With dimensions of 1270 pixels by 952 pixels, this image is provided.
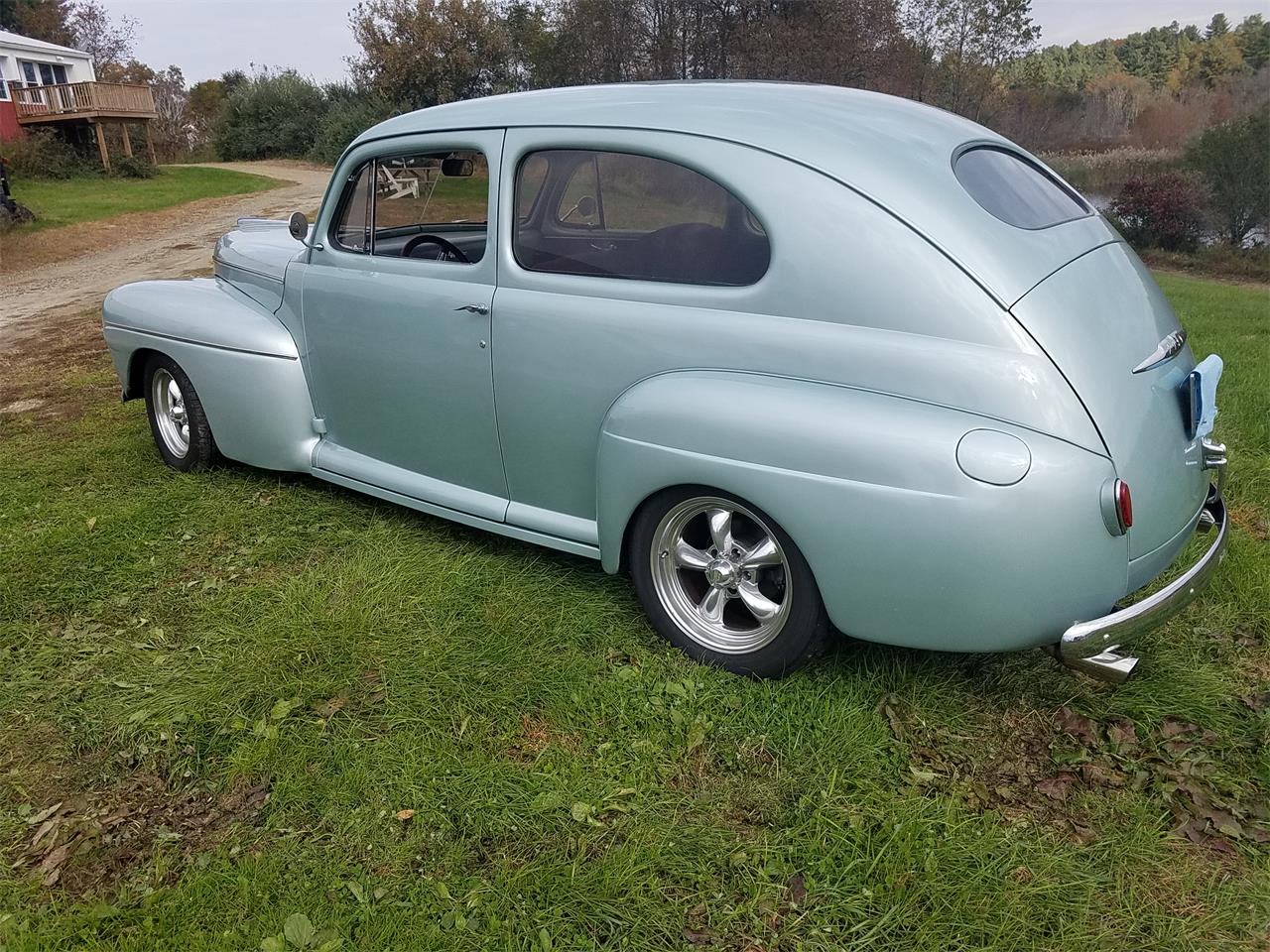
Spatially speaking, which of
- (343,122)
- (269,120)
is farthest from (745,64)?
(269,120)

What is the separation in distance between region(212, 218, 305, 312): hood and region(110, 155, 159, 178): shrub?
2340 centimetres

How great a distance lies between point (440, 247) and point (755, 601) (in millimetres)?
1994

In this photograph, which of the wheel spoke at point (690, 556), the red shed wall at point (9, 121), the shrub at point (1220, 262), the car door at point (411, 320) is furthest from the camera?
the red shed wall at point (9, 121)

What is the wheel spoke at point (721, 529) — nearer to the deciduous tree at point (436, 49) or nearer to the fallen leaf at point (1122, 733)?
the fallen leaf at point (1122, 733)

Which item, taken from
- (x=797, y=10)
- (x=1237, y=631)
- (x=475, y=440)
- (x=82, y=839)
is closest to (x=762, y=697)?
(x=475, y=440)

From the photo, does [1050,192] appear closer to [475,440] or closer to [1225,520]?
[1225,520]

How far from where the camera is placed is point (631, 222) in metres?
3.17

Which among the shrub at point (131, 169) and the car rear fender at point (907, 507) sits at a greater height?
the shrub at point (131, 169)

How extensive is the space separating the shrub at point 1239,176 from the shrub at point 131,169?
24.8 m

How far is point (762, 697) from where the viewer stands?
9.53 ft

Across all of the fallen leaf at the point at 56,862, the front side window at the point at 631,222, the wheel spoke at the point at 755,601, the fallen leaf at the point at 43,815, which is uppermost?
the front side window at the point at 631,222

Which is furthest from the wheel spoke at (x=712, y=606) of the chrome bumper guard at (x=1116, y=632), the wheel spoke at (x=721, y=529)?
the chrome bumper guard at (x=1116, y=632)

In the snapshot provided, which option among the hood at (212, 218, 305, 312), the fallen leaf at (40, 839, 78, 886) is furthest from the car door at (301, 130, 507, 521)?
the fallen leaf at (40, 839, 78, 886)

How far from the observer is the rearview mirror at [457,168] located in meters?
3.53
